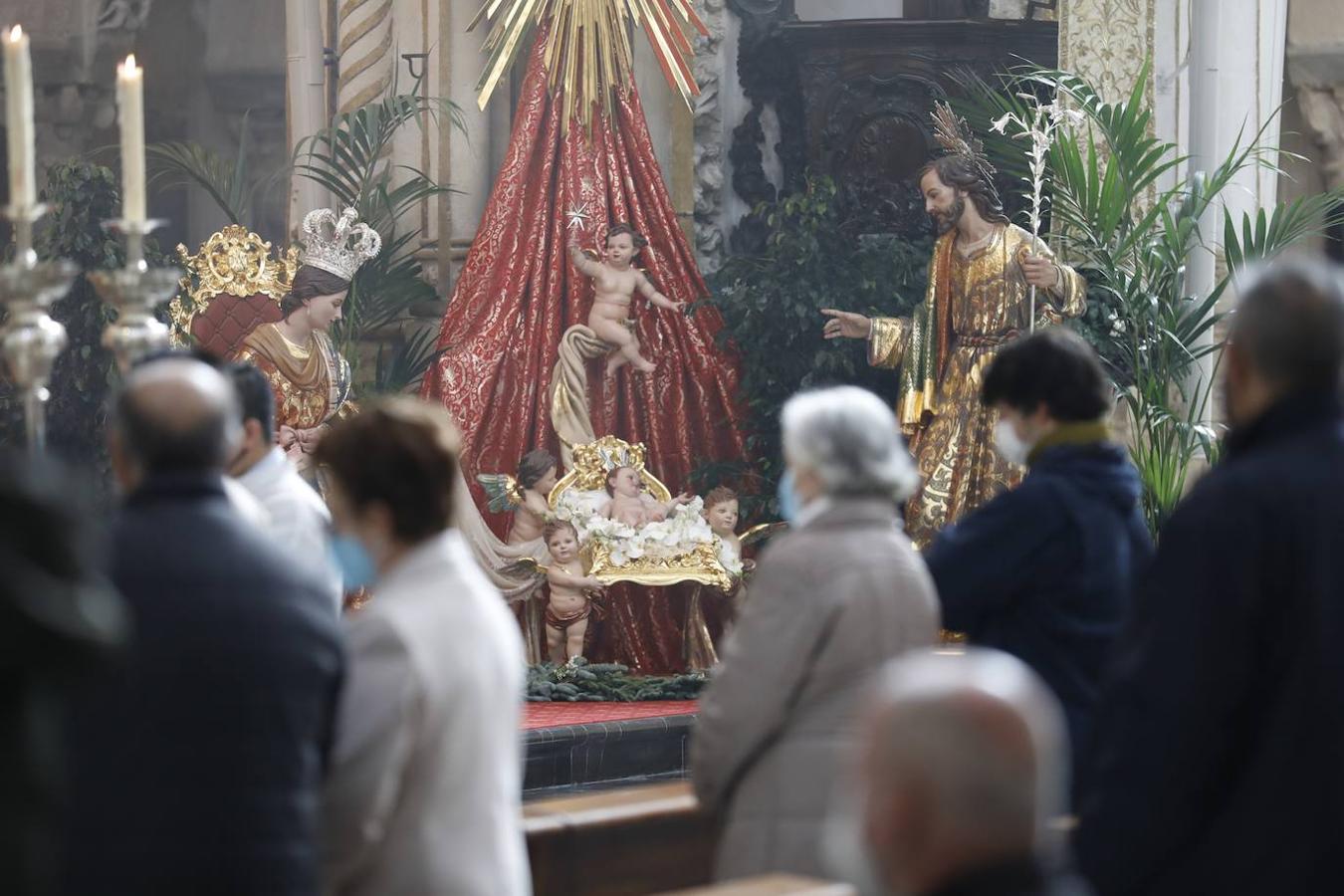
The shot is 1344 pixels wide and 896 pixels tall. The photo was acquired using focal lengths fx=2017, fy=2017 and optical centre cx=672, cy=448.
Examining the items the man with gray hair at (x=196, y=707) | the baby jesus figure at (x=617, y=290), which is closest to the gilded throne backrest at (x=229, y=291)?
the baby jesus figure at (x=617, y=290)

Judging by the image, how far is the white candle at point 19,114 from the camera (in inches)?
125

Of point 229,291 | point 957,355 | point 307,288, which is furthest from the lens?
point 229,291

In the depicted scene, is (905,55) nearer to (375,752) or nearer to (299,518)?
(299,518)

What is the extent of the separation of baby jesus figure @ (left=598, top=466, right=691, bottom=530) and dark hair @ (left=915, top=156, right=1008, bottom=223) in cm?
181

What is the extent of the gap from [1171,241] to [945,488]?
1.41 m

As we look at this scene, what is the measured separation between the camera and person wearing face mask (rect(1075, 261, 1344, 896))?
252 centimetres

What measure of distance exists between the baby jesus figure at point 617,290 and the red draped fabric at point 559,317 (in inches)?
5.3

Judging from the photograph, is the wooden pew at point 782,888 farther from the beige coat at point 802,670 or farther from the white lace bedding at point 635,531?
the white lace bedding at point 635,531

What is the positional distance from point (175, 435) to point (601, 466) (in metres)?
6.60

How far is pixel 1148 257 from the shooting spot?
8438 mm

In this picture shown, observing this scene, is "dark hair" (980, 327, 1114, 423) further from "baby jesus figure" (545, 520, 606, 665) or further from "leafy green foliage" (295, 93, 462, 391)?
"leafy green foliage" (295, 93, 462, 391)

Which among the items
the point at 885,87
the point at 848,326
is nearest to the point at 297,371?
the point at 848,326

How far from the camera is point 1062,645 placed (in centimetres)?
355

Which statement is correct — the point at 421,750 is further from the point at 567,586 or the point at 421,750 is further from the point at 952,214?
the point at 952,214
